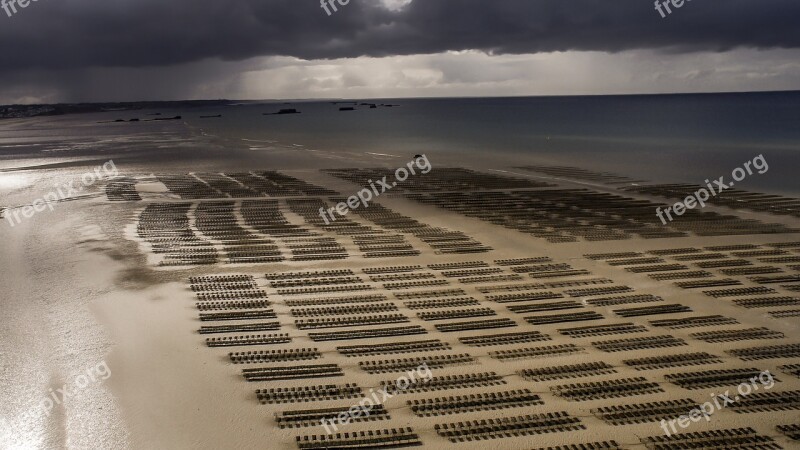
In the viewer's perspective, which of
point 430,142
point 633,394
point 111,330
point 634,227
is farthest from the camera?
point 430,142

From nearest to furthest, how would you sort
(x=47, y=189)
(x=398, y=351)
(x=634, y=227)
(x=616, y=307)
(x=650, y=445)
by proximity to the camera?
(x=650, y=445)
(x=398, y=351)
(x=616, y=307)
(x=634, y=227)
(x=47, y=189)

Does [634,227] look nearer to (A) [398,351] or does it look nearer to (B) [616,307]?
(B) [616,307]

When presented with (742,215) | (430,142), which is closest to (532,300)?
(742,215)

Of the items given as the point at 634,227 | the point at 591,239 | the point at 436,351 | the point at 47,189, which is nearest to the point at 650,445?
the point at 436,351

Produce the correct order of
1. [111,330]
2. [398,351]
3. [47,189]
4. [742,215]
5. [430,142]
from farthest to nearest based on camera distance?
[430,142] < [47,189] < [742,215] < [111,330] < [398,351]

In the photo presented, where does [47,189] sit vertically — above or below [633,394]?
above

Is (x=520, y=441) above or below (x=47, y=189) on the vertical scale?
below

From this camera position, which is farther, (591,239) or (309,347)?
(591,239)

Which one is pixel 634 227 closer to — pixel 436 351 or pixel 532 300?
pixel 532 300

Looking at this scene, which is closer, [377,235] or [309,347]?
[309,347]
